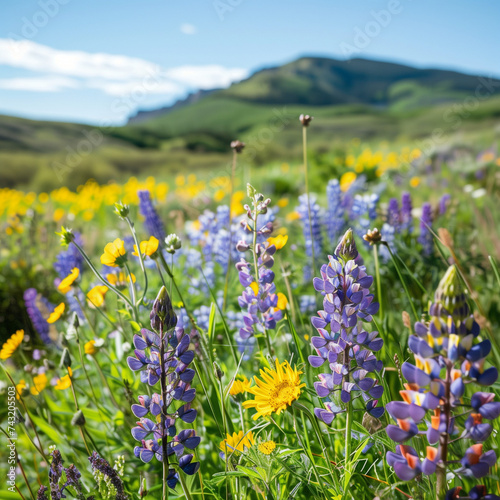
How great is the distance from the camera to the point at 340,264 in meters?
1.01

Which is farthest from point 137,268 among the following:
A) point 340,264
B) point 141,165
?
point 141,165

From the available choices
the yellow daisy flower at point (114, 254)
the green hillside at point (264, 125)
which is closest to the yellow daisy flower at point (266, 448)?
the yellow daisy flower at point (114, 254)

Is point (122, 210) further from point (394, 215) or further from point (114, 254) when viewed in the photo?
point (394, 215)

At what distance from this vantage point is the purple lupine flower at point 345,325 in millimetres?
993

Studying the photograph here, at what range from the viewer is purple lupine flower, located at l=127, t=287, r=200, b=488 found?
1.01 metres

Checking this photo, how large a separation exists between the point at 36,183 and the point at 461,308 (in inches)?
929

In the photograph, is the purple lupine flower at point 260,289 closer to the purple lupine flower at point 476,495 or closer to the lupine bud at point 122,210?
the lupine bud at point 122,210

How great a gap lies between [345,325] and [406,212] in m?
1.75

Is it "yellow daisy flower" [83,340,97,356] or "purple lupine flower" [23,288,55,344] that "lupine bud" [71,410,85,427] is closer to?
"yellow daisy flower" [83,340,97,356]

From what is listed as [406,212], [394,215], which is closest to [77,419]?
[394,215]

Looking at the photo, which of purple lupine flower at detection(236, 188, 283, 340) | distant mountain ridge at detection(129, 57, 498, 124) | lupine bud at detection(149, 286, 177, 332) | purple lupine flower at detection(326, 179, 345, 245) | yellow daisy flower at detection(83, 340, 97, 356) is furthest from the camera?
distant mountain ridge at detection(129, 57, 498, 124)

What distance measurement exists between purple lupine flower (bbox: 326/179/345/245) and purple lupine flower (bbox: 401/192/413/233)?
0.36 m

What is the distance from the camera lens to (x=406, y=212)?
8.43ft

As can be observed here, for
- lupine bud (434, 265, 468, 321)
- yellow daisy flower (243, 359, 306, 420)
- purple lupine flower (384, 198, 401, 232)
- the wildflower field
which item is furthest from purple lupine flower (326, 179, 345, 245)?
lupine bud (434, 265, 468, 321)
